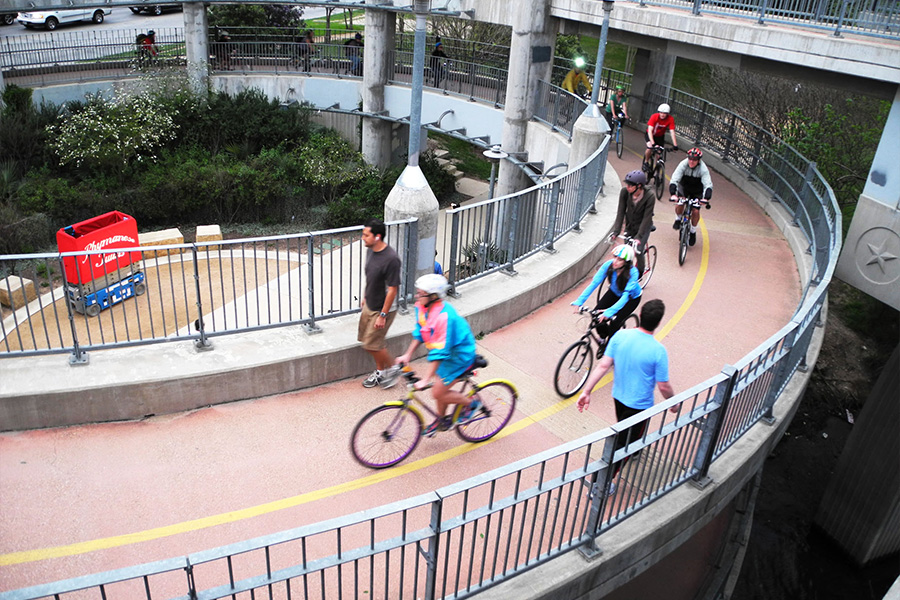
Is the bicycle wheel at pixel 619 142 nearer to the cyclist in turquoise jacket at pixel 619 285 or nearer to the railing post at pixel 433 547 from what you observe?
the cyclist in turquoise jacket at pixel 619 285

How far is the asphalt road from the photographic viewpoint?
36.3 metres

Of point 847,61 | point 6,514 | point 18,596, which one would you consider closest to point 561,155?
point 847,61

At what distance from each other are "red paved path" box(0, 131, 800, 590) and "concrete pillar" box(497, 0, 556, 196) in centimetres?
1405

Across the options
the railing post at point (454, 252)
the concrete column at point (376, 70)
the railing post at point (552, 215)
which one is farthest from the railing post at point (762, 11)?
the concrete column at point (376, 70)

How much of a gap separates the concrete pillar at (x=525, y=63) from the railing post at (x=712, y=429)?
16725 millimetres

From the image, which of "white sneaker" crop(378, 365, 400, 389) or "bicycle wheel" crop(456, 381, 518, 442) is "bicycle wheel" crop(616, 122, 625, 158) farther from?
"bicycle wheel" crop(456, 381, 518, 442)

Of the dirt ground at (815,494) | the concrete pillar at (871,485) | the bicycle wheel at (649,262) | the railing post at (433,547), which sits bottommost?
the dirt ground at (815,494)

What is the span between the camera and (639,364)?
627 cm

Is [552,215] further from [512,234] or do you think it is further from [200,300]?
[200,300]

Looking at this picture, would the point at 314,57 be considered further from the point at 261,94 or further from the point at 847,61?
the point at 847,61

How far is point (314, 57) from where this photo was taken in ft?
93.1

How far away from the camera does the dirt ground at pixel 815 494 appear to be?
588 inches

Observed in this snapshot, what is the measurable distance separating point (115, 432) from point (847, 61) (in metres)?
12.3

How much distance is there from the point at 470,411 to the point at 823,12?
11.3m
